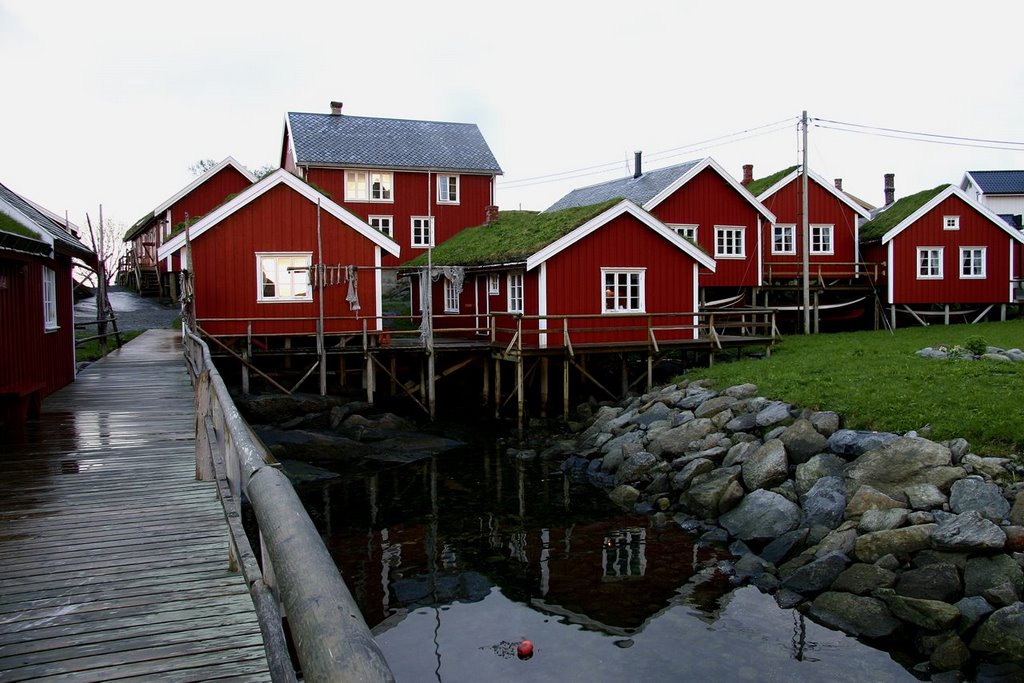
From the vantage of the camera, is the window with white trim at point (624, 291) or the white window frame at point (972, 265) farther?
the white window frame at point (972, 265)

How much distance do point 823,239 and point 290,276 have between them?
20151 millimetres

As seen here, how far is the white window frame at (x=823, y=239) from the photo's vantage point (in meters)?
31.4

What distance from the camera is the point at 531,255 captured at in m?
22.1

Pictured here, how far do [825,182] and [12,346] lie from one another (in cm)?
2734

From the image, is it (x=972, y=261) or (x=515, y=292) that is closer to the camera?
(x=515, y=292)

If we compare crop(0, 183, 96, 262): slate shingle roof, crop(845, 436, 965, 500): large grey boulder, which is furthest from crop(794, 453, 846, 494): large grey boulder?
crop(0, 183, 96, 262): slate shingle roof

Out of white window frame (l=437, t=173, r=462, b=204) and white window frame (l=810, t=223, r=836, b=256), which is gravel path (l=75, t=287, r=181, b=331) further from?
white window frame (l=810, t=223, r=836, b=256)

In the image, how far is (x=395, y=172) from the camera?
36.7m

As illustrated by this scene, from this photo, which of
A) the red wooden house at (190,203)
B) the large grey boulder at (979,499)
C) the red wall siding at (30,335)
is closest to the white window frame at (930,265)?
the large grey boulder at (979,499)

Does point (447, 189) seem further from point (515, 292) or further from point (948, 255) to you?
point (948, 255)

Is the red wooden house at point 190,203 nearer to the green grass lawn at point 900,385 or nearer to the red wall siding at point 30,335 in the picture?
the red wall siding at point 30,335

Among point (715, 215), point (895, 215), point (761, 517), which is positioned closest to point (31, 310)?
point (761, 517)

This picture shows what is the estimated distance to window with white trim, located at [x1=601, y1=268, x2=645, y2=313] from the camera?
2355cm

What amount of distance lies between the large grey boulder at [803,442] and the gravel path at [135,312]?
26387 mm
